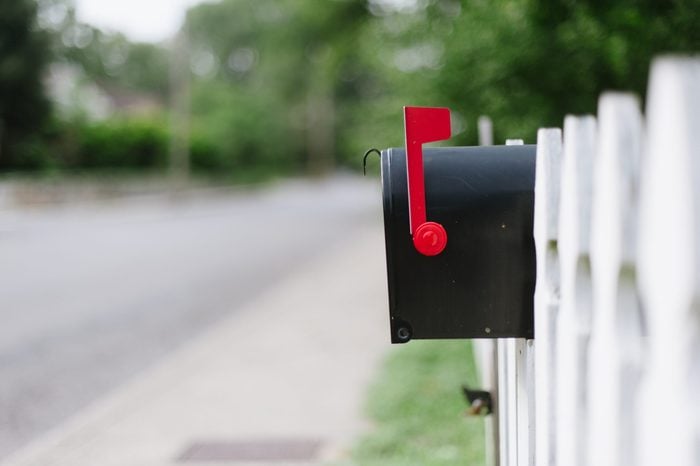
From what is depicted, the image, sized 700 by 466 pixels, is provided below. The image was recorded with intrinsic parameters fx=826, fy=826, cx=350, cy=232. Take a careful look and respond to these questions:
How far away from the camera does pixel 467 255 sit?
2244mm

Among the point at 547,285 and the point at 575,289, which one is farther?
the point at 547,285

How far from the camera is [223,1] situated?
76.3 m

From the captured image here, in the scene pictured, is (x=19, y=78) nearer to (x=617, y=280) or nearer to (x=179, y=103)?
(x=179, y=103)

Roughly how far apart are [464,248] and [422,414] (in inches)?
115

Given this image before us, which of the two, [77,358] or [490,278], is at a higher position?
[490,278]

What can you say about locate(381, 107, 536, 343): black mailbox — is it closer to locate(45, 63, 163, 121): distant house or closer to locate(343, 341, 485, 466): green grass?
locate(343, 341, 485, 466): green grass

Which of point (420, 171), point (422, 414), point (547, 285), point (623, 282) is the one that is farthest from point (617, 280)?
point (422, 414)

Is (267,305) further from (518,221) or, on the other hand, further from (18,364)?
(518,221)

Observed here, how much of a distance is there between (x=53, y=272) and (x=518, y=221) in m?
11.5

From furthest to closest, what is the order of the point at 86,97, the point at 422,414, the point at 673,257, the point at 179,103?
the point at 86,97 < the point at 179,103 < the point at 422,414 < the point at 673,257

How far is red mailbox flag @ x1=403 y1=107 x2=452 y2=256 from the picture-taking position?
2168mm

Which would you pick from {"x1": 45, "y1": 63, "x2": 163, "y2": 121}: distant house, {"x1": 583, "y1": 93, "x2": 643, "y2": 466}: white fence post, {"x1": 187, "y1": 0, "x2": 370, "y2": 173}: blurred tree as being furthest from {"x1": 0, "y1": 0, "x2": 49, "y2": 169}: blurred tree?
{"x1": 583, "y1": 93, "x2": 643, "y2": 466}: white fence post

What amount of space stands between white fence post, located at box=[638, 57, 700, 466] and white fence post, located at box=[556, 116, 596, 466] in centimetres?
32

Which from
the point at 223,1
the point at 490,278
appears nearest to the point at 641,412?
the point at 490,278
